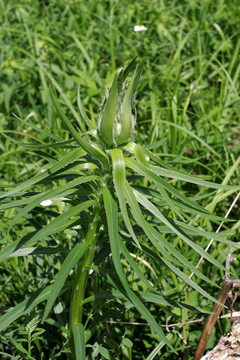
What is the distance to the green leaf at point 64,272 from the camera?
48.0 inches

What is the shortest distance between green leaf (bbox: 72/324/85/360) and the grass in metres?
0.13

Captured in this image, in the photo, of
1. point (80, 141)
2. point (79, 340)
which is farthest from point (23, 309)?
point (80, 141)

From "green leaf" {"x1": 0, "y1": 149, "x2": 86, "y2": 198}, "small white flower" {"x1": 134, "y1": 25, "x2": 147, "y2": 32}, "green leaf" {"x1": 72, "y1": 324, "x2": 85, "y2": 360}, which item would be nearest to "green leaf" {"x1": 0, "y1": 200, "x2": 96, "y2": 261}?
"green leaf" {"x1": 0, "y1": 149, "x2": 86, "y2": 198}

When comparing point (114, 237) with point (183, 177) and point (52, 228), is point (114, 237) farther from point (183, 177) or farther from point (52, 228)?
point (183, 177)

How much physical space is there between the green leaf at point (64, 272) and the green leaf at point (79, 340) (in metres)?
0.21

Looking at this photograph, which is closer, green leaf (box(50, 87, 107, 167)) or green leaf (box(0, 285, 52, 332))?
green leaf (box(50, 87, 107, 167))

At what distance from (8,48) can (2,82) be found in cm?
30

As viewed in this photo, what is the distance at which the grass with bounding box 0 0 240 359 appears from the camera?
6.34 feet

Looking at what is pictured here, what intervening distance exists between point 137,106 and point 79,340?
6.40 ft

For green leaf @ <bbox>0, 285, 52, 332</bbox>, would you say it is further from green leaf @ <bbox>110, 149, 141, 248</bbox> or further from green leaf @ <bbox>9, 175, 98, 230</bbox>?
green leaf @ <bbox>110, 149, 141, 248</bbox>

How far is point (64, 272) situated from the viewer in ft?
4.14

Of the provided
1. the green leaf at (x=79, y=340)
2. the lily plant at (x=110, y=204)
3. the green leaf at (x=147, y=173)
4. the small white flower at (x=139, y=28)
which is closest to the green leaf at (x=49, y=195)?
the lily plant at (x=110, y=204)

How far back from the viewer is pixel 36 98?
318 centimetres

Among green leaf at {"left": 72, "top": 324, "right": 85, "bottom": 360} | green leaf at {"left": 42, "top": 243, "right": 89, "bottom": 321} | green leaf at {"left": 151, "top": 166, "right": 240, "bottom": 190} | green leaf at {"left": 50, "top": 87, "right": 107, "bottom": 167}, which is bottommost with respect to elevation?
green leaf at {"left": 72, "top": 324, "right": 85, "bottom": 360}
